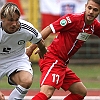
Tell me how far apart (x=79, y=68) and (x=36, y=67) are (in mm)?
1415

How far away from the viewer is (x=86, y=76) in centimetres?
1394

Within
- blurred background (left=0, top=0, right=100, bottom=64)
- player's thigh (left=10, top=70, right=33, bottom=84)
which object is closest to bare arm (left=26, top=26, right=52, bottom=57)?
player's thigh (left=10, top=70, right=33, bottom=84)

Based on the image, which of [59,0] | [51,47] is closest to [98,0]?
[51,47]

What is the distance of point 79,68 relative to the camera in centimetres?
1636

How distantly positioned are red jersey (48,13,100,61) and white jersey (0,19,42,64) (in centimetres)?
30

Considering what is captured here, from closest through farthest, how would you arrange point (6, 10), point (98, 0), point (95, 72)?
point (6, 10)
point (98, 0)
point (95, 72)

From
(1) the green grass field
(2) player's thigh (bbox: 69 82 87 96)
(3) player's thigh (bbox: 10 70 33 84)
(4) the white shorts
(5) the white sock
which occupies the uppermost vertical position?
(4) the white shorts

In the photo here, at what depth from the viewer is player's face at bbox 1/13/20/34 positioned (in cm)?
654

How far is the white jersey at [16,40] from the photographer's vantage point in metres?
6.78

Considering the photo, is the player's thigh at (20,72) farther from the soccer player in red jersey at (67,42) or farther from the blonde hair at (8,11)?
the blonde hair at (8,11)

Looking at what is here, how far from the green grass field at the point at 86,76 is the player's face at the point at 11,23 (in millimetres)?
4956

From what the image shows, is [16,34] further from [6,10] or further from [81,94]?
[81,94]

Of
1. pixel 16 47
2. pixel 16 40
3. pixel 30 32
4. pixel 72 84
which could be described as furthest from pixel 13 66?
pixel 72 84

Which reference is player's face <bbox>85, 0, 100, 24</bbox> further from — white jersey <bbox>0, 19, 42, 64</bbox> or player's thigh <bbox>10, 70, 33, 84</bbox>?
player's thigh <bbox>10, 70, 33, 84</bbox>
